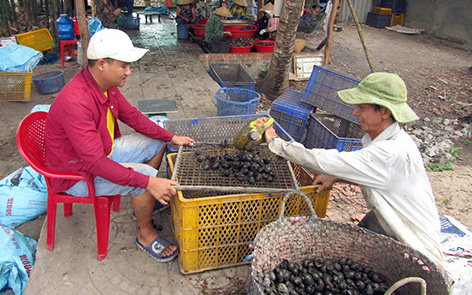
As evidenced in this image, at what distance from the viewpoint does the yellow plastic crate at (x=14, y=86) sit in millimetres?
5621

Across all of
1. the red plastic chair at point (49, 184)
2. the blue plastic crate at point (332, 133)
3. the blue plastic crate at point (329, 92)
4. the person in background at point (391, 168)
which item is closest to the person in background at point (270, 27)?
the blue plastic crate at point (329, 92)

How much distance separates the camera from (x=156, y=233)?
9.28 ft

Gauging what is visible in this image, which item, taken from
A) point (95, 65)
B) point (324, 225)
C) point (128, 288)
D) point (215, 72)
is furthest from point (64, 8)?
point (324, 225)

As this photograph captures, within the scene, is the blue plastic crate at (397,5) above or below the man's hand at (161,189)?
above

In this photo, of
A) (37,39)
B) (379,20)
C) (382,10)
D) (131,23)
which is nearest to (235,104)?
(37,39)

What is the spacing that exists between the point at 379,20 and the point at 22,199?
17.3m

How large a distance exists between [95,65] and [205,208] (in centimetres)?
137

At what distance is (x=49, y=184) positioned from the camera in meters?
2.47

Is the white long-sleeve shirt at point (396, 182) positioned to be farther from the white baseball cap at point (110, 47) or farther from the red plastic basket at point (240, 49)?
the red plastic basket at point (240, 49)

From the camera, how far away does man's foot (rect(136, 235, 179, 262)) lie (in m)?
2.71

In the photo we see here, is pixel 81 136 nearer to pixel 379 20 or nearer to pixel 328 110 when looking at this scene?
pixel 328 110

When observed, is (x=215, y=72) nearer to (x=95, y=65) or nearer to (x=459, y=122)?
(x=95, y=65)

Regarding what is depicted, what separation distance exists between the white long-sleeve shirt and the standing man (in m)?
1.31

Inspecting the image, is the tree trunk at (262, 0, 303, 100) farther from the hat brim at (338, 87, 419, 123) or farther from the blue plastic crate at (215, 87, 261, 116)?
the hat brim at (338, 87, 419, 123)
